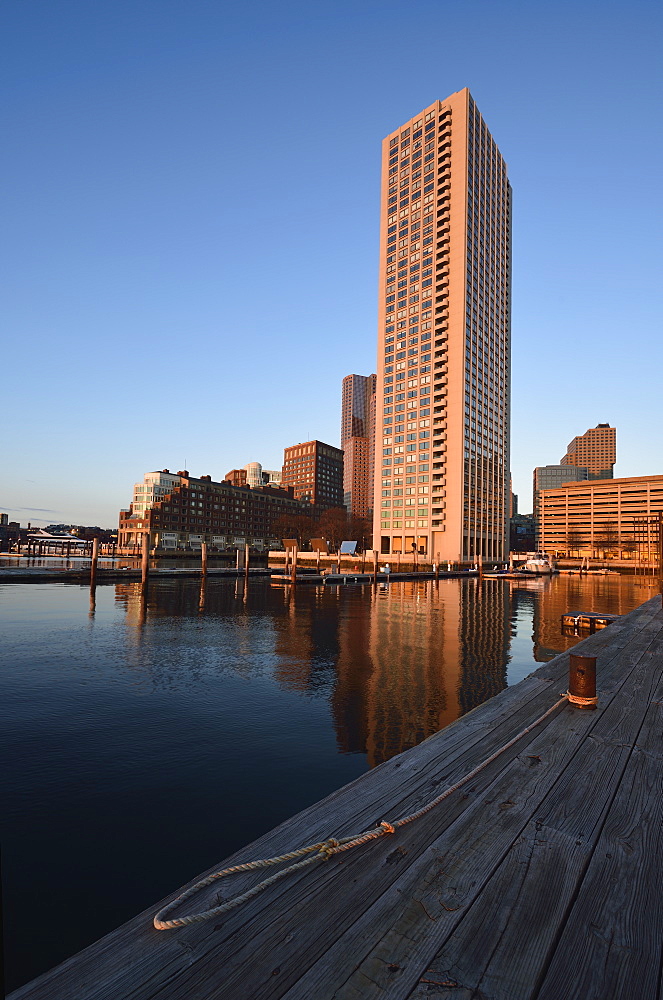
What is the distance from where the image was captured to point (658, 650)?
39.1ft

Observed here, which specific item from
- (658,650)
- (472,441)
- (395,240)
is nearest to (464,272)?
(395,240)

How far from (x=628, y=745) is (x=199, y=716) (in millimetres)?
8418

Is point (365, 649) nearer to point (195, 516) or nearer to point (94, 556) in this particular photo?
point (94, 556)

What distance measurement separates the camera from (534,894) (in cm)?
309

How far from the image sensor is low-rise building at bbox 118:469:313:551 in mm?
153125

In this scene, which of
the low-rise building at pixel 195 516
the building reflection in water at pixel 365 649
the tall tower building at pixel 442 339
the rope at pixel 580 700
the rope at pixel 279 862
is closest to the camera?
the rope at pixel 279 862

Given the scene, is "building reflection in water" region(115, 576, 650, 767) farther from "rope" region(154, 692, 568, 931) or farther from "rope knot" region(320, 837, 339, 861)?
"rope knot" region(320, 837, 339, 861)

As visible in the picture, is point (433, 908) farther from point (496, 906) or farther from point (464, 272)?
point (464, 272)

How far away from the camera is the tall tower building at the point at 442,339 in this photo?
97250 mm

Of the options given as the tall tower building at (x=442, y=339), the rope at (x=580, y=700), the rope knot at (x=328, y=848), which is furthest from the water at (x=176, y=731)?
the tall tower building at (x=442, y=339)

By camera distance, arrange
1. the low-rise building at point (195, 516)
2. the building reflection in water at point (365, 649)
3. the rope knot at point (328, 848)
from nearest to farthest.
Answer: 1. the rope knot at point (328, 848)
2. the building reflection in water at point (365, 649)
3. the low-rise building at point (195, 516)

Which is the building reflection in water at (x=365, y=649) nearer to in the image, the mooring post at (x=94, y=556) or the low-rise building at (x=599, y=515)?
the mooring post at (x=94, y=556)

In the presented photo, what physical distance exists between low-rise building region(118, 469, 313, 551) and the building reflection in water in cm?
12291

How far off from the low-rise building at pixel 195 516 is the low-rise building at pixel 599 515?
100028 mm
